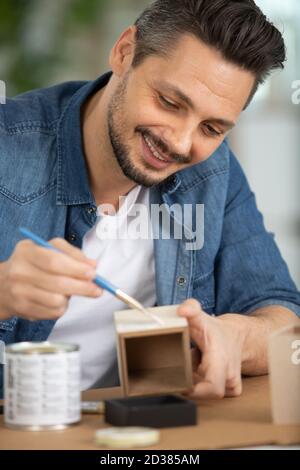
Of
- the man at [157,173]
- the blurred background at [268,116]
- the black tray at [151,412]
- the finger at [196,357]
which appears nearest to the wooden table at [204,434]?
the black tray at [151,412]

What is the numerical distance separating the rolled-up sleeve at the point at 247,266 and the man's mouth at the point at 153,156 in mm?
265

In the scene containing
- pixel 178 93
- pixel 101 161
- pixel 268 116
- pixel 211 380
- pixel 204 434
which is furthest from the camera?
pixel 268 116

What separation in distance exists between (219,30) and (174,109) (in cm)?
16

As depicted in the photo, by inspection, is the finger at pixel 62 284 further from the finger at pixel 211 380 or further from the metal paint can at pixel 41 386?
the finger at pixel 211 380

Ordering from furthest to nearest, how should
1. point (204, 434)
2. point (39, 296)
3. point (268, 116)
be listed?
point (268, 116) < point (39, 296) < point (204, 434)

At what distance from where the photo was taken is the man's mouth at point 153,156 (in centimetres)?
159

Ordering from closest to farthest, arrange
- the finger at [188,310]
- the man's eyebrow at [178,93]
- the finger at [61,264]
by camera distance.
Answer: the finger at [61,264], the finger at [188,310], the man's eyebrow at [178,93]

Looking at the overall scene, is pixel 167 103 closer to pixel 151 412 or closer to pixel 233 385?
pixel 233 385

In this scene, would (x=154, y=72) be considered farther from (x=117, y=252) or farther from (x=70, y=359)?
(x=70, y=359)

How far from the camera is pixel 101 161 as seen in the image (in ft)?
5.65

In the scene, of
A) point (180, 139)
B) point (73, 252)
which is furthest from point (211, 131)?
point (73, 252)

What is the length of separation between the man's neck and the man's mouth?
11 cm

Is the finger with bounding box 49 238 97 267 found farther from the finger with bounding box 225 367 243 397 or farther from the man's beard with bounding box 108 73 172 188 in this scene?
the man's beard with bounding box 108 73 172 188
